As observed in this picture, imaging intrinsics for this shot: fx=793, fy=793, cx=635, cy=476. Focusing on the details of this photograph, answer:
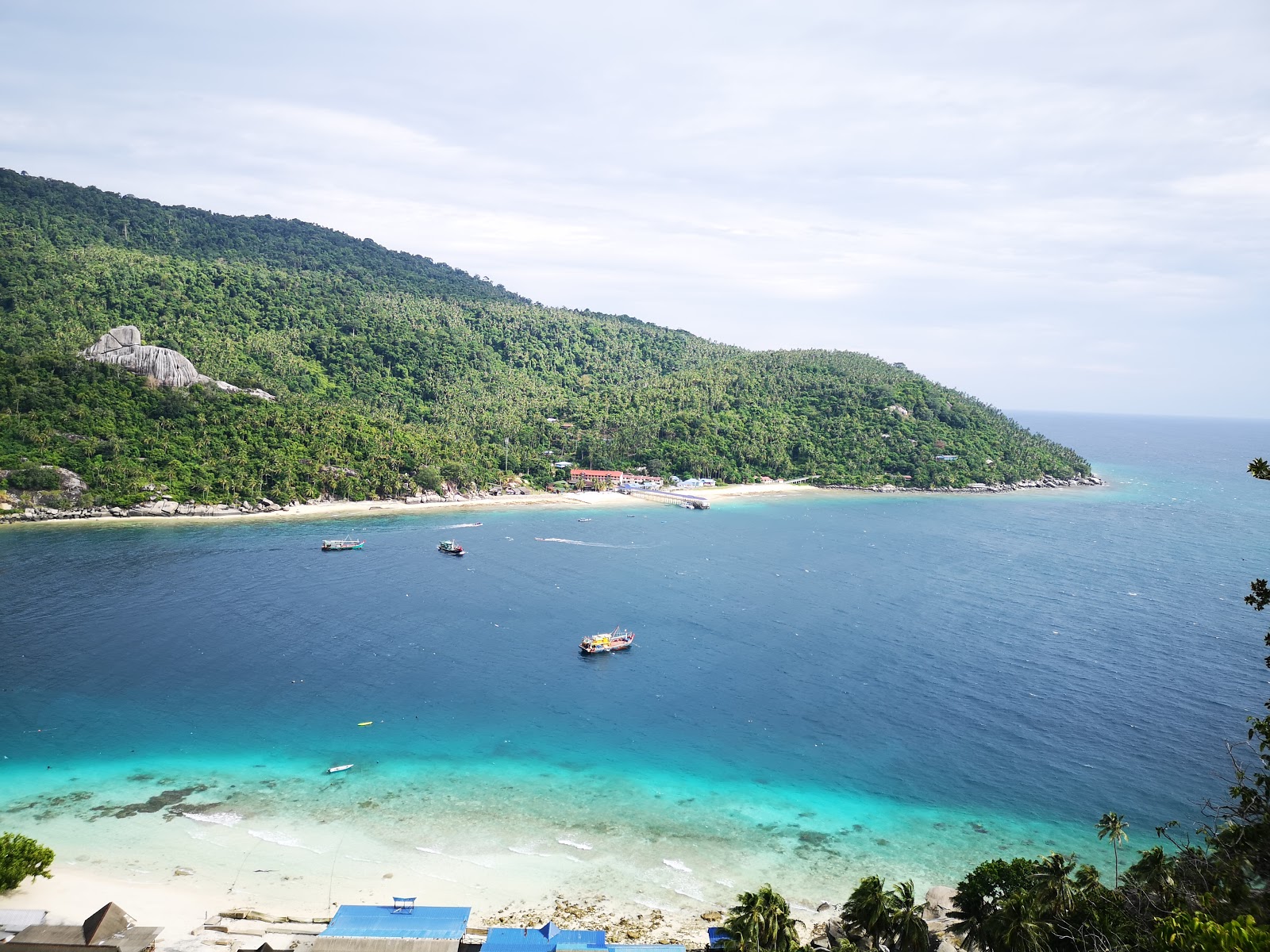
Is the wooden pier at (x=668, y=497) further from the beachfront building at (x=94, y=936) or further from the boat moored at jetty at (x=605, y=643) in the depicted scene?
the beachfront building at (x=94, y=936)

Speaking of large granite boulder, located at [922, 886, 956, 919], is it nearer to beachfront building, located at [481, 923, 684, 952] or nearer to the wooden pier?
beachfront building, located at [481, 923, 684, 952]

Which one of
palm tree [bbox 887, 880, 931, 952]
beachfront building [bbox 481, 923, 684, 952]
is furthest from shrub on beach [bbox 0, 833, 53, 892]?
palm tree [bbox 887, 880, 931, 952]

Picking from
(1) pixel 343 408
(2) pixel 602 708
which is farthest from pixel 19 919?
(1) pixel 343 408

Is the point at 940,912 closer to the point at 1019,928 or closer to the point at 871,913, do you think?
the point at 871,913

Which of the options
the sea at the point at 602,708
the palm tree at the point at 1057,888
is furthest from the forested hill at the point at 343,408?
the palm tree at the point at 1057,888

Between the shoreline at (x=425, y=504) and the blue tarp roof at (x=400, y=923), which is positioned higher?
the shoreline at (x=425, y=504)
